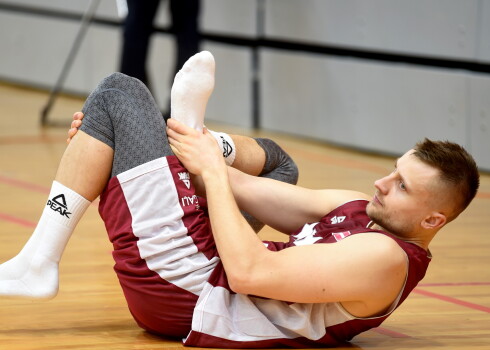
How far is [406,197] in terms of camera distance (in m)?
2.15

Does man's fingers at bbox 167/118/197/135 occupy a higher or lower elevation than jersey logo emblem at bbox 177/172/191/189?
higher

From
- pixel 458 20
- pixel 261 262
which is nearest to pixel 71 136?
pixel 261 262

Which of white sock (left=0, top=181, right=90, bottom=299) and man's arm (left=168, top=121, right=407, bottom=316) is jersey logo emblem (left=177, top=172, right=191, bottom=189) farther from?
white sock (left=0, top=181, right=90, bottom=299)

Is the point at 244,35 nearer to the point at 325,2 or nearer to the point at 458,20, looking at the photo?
the point at 325,2

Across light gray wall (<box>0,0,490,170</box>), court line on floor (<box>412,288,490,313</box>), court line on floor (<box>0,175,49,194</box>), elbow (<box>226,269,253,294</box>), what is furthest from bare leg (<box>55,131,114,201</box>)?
light gray wall (<box>0,0,490,170</box>)

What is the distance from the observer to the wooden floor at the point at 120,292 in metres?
2.38

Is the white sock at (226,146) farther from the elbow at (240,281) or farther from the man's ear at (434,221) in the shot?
the man's ear at (434,221)

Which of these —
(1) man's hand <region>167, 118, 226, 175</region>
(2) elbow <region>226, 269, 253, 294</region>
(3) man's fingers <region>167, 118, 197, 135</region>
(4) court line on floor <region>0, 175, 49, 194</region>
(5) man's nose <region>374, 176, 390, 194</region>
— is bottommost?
(2) elbow <region>226, 269, 253, 294</region>

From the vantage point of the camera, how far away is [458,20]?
16.1 feet

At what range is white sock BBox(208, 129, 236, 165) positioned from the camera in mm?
2438

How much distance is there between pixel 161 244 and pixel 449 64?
310 centimetres

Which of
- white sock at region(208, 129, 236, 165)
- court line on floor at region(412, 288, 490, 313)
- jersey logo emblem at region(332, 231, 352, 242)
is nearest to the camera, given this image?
jersey logo emblem at region(332, 231, 352, 242)

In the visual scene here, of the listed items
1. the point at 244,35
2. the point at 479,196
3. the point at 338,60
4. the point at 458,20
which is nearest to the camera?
the point at 479,196

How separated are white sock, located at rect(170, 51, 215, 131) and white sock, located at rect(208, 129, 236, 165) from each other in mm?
88
